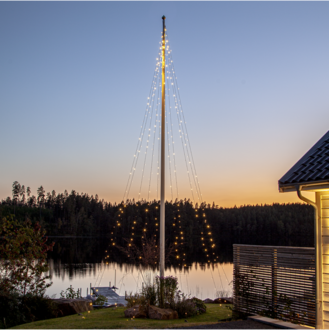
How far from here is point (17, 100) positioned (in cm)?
2483

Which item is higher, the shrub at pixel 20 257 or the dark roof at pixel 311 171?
the dark roof at pixel 311 171

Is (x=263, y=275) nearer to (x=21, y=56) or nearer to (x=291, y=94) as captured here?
(x=291, y=94)

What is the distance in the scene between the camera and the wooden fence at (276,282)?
281 inches

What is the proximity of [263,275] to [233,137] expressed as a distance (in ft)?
63.3

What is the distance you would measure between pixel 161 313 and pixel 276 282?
126 inches

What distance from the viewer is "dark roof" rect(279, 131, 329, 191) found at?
6.34 metres

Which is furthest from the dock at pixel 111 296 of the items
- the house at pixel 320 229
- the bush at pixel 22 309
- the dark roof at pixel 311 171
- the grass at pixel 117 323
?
the dark roof at pixel 311 171

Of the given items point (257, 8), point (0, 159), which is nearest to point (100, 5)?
point (257, 8)

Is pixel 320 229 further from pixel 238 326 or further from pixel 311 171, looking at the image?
pixel 238 326

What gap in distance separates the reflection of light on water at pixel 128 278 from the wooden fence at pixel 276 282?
1760 cm

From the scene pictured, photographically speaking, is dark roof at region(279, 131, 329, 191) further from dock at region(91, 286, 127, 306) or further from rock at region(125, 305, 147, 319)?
dock at region(91, 286, 127, 306)

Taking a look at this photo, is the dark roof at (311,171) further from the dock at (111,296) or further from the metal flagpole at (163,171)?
the dock at (111,296)

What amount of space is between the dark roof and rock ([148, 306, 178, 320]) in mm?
4640

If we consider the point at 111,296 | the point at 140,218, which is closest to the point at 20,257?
the point at 111,296
